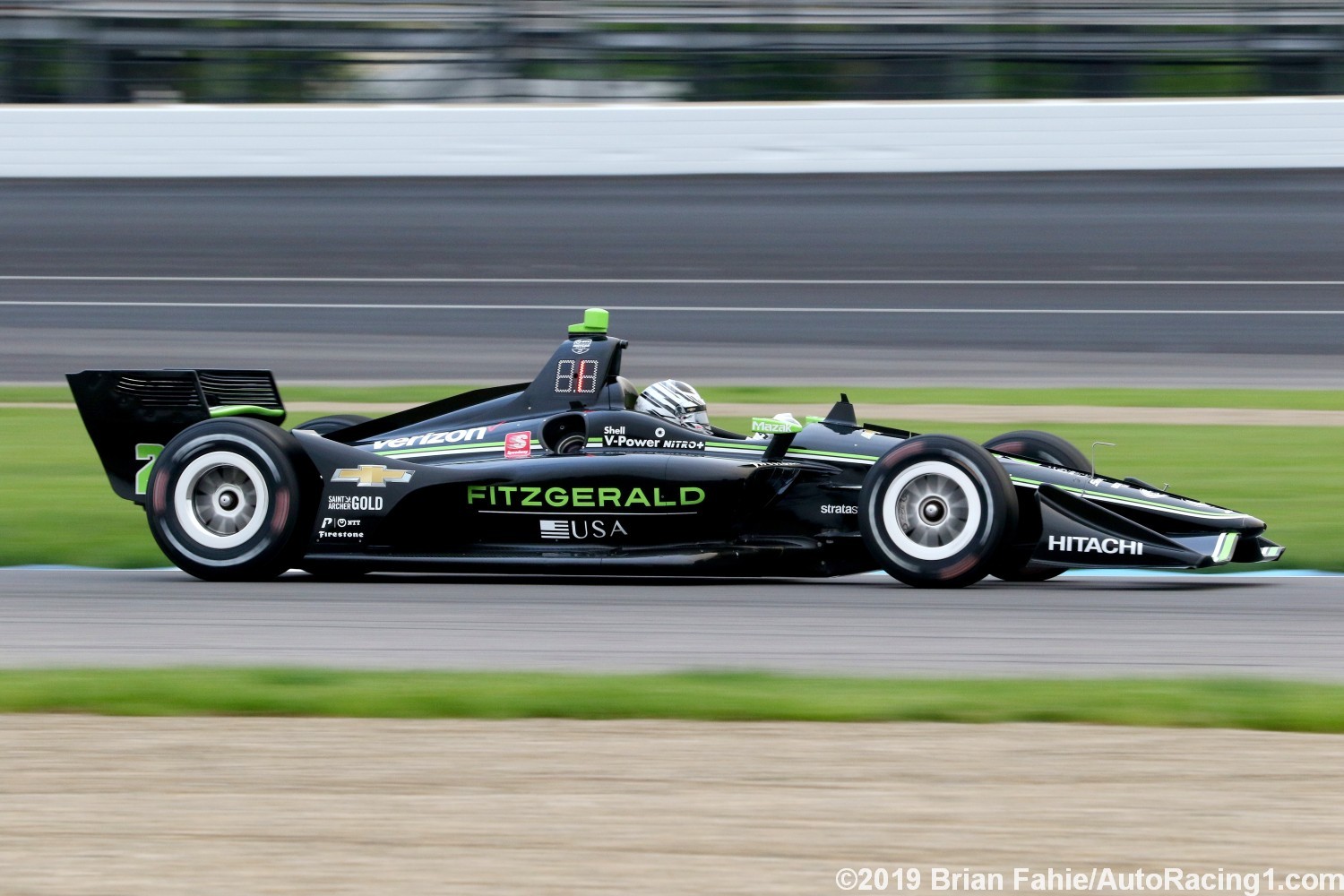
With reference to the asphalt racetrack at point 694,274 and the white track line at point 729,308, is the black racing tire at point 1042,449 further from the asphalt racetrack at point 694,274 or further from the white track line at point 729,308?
the white track line at point 729,308

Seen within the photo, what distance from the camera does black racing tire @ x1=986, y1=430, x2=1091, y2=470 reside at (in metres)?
8.26

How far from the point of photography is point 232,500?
810 cm

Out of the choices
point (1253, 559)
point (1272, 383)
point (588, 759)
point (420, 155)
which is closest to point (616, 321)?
point (420, 155)

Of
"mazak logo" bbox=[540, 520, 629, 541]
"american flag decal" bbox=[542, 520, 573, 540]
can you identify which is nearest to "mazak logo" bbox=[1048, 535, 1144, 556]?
"mazak logo" bbox=[540, 520, 629, 541]

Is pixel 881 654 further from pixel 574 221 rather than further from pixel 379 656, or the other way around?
pixel 574 221

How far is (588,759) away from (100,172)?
18.4m

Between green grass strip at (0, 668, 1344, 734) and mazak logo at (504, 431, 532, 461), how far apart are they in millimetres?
2287

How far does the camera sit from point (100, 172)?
2145 cm

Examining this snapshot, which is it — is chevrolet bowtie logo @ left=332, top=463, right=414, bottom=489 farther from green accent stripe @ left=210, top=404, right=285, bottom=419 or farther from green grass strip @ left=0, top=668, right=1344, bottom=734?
green grass strip @ left=0, top=668, right=1344, bottom=734

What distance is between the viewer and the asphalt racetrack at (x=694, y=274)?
17109mm

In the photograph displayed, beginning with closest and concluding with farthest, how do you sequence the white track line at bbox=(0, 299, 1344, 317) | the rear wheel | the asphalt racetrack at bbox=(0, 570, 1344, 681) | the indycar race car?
the asphalt racetrack at bbox=(0, 570, 1344, 681) < the indycar race car < the rear wheel < the white track line at bbox=(0, 299, 1344, 317)

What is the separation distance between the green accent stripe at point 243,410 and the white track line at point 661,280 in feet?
35.4

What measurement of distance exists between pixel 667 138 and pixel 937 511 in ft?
47.0

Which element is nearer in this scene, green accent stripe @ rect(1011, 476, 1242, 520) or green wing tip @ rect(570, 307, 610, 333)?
green accent stripe @ rect(1011, 476, 1242, 520)
